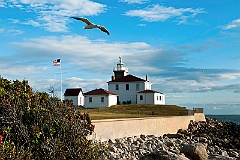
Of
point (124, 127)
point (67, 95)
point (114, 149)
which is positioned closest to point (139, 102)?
point (67, 95)

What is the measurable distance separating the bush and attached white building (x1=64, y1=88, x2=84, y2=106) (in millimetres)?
43108

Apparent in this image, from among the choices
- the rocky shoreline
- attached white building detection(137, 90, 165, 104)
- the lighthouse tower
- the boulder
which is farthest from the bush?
the lighthouse tower

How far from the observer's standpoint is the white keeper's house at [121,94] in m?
56.5

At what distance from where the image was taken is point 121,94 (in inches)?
2404

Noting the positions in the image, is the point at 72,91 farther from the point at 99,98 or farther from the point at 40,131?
the point at 40,131

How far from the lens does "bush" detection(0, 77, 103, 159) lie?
10.6 metres

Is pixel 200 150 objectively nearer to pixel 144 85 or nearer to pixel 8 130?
pixel 8 130

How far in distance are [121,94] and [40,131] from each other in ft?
163

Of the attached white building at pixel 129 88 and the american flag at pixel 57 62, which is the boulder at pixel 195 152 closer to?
the american flag at pixel 57 62

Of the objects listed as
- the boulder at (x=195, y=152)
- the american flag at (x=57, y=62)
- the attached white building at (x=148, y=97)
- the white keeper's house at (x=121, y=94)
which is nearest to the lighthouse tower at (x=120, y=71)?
the white keeper's house at (x=121, y=94)

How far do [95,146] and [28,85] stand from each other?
4.13 metres

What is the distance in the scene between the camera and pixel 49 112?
11898 millimetres

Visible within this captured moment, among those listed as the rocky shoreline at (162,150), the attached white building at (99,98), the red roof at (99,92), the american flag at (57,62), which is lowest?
the rocky shoreline at (162,150)

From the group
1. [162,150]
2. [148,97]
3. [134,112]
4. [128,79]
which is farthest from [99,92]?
[162,150]
